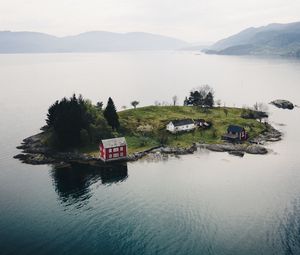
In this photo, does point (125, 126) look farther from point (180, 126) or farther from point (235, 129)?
point (235, 129)

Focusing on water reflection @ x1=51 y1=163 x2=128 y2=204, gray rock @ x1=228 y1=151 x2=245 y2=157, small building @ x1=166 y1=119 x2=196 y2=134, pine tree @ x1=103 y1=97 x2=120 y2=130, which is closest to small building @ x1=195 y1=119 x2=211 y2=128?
small building @ x1=166 y1=119 x2=196 y2=134

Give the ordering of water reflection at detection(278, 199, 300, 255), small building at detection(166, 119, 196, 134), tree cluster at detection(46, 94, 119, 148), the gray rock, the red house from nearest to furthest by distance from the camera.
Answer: water reflection at detection(278, 199, 300, 255) → the red house → the gray rock → tree cluster at detection(46, 94, 119, 148) → small building at detection(166, 119, 196, 134)

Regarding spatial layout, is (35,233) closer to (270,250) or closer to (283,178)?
(270,250)

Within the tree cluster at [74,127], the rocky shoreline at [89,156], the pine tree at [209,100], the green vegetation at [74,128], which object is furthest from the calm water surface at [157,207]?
the pine tree at [209,100]

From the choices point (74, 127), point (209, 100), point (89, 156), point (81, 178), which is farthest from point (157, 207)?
point (209, 100)

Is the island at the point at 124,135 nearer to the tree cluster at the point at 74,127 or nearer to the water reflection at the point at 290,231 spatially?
the tree cluster at the point at 74,127

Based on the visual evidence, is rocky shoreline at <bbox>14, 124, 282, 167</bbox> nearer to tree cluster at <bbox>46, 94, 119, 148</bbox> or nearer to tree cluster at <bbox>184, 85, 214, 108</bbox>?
tree cluster at <bbox>46, 94, 119, 148</bbox>
